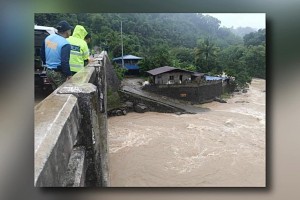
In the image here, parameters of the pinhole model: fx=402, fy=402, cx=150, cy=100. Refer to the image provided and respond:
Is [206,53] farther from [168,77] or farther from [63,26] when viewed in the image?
[63,26]

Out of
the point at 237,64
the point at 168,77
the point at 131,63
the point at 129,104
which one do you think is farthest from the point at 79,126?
the point at 237,64

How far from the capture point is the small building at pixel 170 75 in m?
2.67

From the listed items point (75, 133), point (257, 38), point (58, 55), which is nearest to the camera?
Result: point (75, 133)

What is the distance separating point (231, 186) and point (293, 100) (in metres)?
0.69

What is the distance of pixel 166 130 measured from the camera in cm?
266

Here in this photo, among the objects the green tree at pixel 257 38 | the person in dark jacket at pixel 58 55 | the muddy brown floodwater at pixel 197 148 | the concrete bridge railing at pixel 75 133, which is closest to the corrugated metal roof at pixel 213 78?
the muddy brown floodwater at pixel 197 148

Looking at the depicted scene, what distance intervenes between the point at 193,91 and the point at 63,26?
0.96 meters

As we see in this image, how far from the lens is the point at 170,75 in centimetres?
268

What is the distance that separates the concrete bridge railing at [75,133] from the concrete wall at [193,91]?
0.42 m

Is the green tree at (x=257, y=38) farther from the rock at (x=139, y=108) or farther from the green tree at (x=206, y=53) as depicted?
the rock at (x=139, y=108)

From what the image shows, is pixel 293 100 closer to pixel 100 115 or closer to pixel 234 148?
pixel 234 148

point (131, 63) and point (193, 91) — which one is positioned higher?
point (131, 63)

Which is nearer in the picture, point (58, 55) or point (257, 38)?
point (257, 38)

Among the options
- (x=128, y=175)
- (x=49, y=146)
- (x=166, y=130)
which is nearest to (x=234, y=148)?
(x=166, y=130)
